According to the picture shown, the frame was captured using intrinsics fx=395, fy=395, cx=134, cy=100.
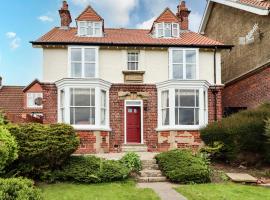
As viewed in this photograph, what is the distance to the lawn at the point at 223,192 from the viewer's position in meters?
11.8

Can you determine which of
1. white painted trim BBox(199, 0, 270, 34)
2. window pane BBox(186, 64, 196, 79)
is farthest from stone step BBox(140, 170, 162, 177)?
white painted trim BBox(199, 0, 270, 34)

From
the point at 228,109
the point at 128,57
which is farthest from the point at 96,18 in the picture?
the point at 228,109

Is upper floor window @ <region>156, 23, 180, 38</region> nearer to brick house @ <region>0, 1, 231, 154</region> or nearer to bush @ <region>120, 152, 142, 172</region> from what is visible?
brick house @ <region>0, 1, 231, 154</region>

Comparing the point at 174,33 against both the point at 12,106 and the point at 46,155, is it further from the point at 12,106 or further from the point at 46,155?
the point at 12,106

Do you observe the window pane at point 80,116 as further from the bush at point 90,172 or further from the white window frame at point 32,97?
the white window frame at point 32,97

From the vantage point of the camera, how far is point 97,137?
2172cm

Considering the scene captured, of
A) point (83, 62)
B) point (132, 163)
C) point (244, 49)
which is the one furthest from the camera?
point (244, 49)

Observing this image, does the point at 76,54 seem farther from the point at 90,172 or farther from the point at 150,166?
the point at 90,172

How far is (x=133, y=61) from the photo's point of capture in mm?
23359

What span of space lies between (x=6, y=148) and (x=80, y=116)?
10.1 metres

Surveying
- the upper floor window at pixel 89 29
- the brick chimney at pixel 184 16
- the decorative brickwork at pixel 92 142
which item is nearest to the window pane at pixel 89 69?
the upper floor window at pixel 89 29

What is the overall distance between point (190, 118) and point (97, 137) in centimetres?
541

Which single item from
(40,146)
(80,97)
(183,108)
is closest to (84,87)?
(80,97)

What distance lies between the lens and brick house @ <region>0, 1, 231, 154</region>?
2203cm
